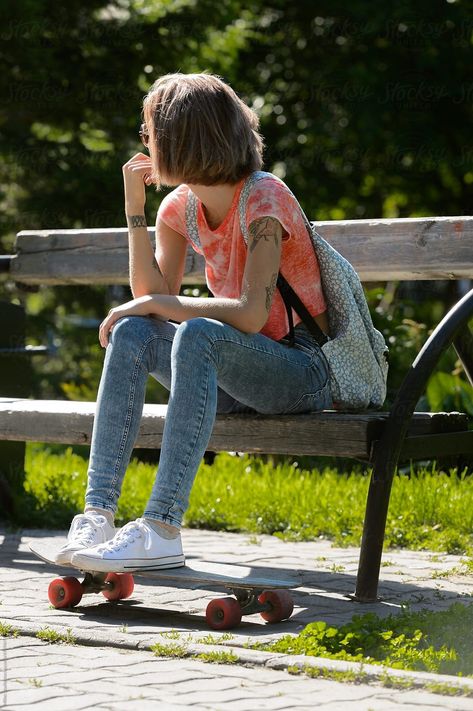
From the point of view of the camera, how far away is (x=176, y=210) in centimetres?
406

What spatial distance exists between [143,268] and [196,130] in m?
0.60

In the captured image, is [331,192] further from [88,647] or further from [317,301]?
[88,647]

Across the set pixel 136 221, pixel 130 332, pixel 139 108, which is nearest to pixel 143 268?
pixel 136 221

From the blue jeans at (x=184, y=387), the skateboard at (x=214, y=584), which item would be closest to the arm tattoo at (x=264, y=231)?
the blue jeans at (x=184, y=387)

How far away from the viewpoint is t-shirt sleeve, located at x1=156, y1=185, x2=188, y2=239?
404 centimetres

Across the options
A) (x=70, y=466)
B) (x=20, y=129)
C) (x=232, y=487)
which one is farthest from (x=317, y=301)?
(x=20, y=129)

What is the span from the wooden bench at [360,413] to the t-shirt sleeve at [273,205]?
559 millimetres

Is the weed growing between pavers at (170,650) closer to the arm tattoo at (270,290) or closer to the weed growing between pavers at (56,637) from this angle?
the weed growing between pavers at (56,637)

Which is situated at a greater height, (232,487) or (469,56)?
(469,56)

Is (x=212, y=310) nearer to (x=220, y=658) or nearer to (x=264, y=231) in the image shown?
(x=264, y=231)

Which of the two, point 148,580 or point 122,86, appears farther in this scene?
point 122,86

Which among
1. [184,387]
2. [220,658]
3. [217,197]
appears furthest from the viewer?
[217,197]

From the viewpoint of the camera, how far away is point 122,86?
1202 cm

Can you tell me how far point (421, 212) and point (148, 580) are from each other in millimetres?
10418
